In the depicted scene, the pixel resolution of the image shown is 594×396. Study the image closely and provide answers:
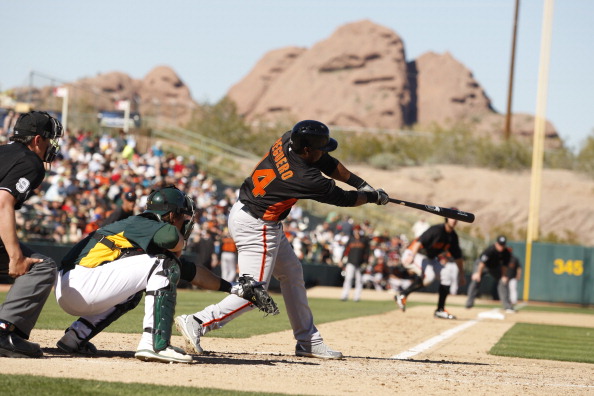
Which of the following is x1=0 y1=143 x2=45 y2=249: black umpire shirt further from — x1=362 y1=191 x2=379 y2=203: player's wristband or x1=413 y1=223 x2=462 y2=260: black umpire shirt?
x1=413 y1=223 x2=462 y2=260: black umpire shirt

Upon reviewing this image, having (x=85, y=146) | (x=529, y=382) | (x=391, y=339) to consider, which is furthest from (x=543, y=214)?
(x=529, y=382)

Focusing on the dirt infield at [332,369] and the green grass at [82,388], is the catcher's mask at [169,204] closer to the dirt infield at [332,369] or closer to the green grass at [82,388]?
the dirt infield at [332,369]

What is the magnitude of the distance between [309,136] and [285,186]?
1.59 feet

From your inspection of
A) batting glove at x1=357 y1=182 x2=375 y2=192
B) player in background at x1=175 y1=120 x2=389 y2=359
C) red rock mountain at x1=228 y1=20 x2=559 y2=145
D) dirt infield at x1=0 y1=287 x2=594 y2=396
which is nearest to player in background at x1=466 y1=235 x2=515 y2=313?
dirt infield at x1=0 y1=287 x2=594 y2=396

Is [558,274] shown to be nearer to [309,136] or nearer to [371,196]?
[371,196]

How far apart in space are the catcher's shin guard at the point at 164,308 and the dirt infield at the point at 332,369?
195mm

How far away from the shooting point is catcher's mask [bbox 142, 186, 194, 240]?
6770 millimetres

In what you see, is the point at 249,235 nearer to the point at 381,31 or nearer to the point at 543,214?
the point at 543,214

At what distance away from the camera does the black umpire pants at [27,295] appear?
20.6 ft

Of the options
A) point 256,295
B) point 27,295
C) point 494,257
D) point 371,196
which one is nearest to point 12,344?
point 27,295

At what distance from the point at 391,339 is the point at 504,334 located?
3.46 meters

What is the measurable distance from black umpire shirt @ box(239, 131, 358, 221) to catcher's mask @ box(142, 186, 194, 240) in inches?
37.3

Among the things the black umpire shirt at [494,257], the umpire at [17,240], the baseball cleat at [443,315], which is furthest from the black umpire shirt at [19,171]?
the black umpire shirt at [494,257]

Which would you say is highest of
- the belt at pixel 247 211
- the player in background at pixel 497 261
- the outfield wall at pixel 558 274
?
the belt at pixel 247 211
